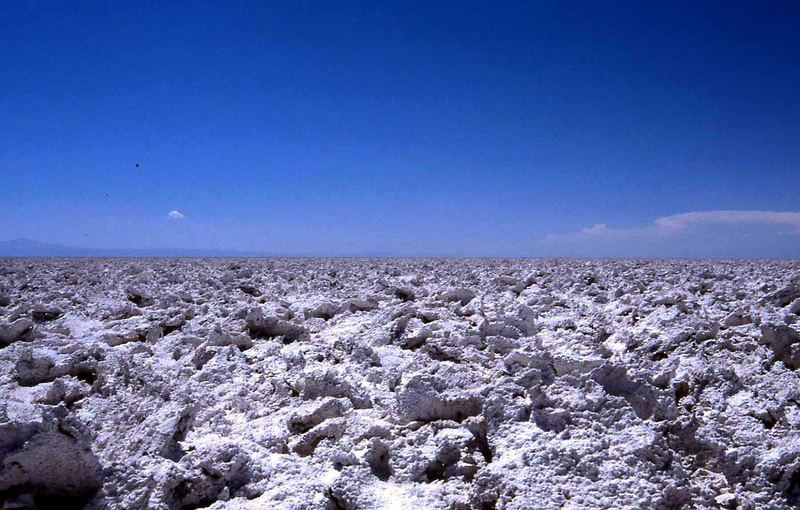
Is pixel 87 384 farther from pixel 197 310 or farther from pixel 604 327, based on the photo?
pixel 604 327

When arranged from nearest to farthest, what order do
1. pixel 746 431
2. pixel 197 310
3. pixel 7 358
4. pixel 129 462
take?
pixel 129 462
pixel 746 431
pixel 7 358
pixel 197 310

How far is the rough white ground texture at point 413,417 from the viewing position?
204cm

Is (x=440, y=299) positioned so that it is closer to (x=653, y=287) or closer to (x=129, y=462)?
(x=653, y=287)

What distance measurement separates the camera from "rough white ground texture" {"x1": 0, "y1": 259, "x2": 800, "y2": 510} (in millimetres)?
2043

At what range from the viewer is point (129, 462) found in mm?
2195

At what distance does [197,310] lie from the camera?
18.8 ft

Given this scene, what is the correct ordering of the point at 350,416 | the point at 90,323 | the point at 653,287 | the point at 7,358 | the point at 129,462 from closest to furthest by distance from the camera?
the point at 129,462
the point at 350,416
the point at 7,358
the point at 90,323
the point at 653,287

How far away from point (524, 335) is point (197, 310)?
3360 millimetres

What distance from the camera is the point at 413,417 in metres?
2.64

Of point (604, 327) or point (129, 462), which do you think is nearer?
point (129, 462)

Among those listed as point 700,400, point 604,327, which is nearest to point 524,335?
point 604,327

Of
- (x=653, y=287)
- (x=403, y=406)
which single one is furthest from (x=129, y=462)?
(x=653, y=287)

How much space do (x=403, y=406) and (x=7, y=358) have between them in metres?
2.86

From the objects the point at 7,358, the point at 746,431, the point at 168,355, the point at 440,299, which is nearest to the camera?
the point at 746,431
